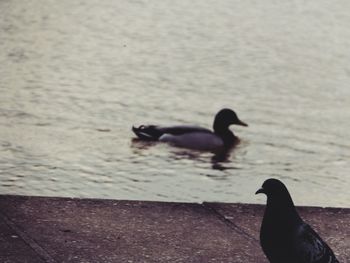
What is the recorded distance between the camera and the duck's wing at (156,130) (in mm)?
11242

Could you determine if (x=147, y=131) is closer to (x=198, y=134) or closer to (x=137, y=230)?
(x=198, y=134)

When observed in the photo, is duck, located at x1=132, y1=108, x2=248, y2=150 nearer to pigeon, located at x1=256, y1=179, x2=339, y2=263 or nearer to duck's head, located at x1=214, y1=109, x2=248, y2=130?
duck's head, located at x1=214, y1=109, x2=248, y2=130

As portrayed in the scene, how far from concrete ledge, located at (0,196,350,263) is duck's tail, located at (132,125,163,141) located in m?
5.33

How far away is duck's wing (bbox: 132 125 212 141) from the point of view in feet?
36.9

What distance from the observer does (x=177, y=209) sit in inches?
227

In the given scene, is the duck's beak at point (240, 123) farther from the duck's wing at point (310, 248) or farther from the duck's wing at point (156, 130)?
the duck's wing at point (310, 248)

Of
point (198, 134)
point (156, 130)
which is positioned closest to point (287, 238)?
point (156, 130)

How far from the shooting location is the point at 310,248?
4.59 m

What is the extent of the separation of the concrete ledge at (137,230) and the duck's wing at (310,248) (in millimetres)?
542

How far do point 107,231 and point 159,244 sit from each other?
313mm

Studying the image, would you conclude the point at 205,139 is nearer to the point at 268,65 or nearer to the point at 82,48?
the point at 268,65

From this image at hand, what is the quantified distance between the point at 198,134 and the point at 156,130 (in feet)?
1.64

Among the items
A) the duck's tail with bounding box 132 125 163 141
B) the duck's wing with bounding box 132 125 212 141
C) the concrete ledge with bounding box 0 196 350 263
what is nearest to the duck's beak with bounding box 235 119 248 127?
the duck's wing with bounding box 132 125 212 141

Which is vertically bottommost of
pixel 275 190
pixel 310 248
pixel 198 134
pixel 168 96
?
pixel 198 134
